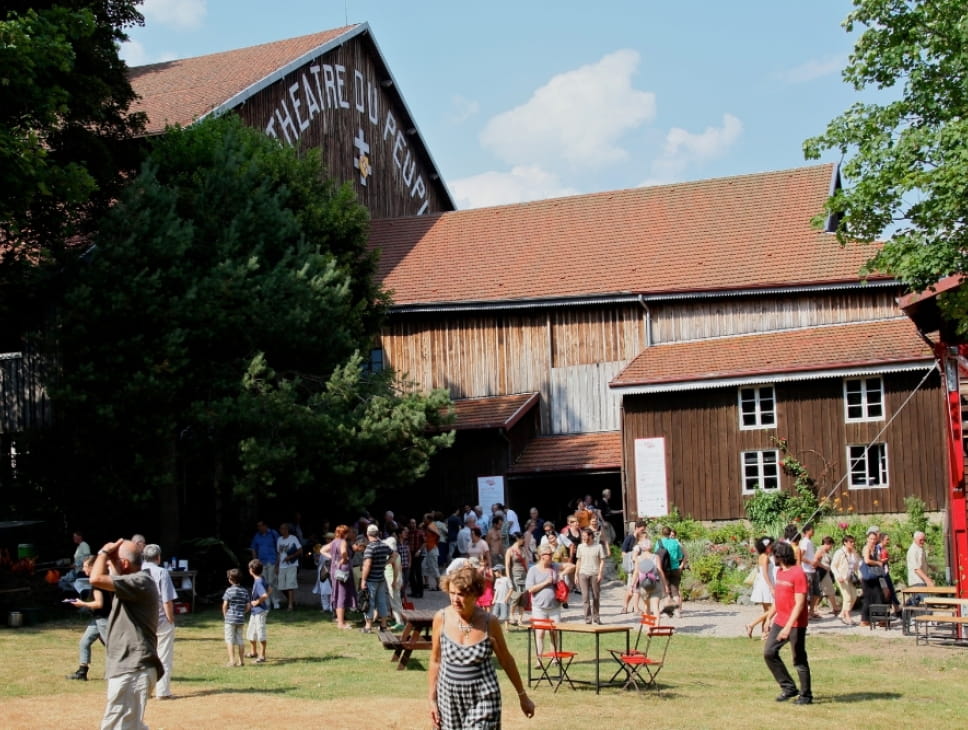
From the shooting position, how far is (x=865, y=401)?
30375mm

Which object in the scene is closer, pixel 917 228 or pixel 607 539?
pixel 917 228

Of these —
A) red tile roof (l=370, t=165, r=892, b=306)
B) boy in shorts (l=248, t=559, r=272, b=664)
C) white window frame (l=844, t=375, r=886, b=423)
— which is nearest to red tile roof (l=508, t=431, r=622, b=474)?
red tile roof (l=370, t=165, r=892, b=306)

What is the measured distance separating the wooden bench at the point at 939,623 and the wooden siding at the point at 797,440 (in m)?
8.39

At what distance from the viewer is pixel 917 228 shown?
888 inches

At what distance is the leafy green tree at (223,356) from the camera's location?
84.9 feet

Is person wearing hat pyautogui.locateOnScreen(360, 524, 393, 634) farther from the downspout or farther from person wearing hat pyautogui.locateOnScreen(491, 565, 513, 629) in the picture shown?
the downspout

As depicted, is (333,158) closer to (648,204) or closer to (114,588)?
(648,204)

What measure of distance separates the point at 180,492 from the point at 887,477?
17142 millimetres

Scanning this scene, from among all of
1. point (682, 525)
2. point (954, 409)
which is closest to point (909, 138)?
point (954, 409)

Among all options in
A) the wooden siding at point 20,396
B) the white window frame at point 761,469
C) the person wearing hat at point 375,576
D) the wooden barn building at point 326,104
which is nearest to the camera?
the person wearing hat at point 375,576

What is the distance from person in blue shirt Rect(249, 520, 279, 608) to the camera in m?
25.1

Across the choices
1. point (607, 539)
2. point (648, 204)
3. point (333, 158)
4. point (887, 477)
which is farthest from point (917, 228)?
point (333, 158)

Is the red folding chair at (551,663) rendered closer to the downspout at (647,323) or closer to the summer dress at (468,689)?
the summer dress at (468,689)

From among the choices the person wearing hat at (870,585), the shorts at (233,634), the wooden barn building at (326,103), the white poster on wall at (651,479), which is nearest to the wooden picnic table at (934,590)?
the person wearing hat at (870,585)
